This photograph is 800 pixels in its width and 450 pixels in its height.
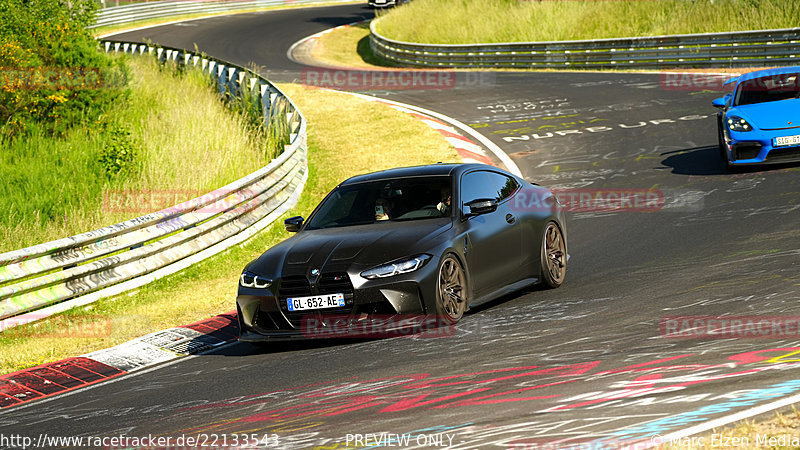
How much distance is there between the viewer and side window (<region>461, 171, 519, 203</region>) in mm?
9469

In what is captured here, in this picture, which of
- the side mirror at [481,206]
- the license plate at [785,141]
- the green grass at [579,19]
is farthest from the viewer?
the green grass at [579,19]

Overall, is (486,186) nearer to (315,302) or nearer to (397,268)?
(397,268)

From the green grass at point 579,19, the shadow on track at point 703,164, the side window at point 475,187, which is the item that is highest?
the side window at point 475,187

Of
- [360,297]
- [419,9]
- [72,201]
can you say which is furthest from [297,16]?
[360,297]

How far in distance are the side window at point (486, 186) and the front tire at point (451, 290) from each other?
92 cm

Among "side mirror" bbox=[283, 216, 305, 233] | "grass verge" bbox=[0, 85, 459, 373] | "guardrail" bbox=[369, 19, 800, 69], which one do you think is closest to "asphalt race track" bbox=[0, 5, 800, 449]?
"side mirror" bbox=[283, 216, 305, 233]

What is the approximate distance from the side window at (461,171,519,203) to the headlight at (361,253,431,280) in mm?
1241

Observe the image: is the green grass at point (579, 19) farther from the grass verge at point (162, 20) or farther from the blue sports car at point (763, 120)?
the blue sports car at point (763, 120)

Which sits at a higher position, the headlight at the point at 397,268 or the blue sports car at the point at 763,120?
the headlight at the point at 397,268

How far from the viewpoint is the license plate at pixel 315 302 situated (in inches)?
318

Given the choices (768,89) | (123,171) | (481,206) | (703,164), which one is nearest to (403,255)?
(481,206)

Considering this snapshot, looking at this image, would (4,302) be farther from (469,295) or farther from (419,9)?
(419,9)

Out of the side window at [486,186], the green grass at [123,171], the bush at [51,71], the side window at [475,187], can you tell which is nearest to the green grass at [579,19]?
the green grass at [123,171]

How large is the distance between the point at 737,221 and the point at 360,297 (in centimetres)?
611
